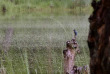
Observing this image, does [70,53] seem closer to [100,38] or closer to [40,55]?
[100,38]

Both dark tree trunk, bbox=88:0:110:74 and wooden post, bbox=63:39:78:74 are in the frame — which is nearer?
dark tree trunk, bbox=88:0:110:74

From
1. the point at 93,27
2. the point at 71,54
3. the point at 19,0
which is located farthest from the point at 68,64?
the point at 19,0

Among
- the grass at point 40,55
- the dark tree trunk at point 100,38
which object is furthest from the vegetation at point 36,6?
A: the dark tree trunk at point 100,38

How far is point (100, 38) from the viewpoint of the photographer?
938 millimetres

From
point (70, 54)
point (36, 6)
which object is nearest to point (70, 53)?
point (70, 54)

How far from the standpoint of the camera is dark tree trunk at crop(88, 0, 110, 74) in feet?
2.91

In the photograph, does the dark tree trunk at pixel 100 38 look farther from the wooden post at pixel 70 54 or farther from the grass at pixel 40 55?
the grass at pixel 40 55

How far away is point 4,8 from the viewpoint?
85.4ft

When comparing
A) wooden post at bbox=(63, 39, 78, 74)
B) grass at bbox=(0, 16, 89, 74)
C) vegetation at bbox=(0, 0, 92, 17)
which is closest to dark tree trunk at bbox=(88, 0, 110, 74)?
wooden post at bbox=(63, 39, 78, 74)

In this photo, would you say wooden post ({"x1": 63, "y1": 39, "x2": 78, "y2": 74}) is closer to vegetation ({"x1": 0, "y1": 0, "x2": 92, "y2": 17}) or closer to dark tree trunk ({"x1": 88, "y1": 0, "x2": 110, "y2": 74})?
dark tree trunk ({"x1": 88, "y1": 0, "x2": 110, "y2": 74})

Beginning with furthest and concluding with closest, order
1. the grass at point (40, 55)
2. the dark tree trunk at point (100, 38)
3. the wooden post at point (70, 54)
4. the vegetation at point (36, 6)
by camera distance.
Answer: the vegetation at point (36, 6) → the grass at point (40, 55) → the wooden post at point (70, 54) → the dark tree trunk at point (100, 38)

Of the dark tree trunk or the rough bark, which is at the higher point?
the dark tree trunk

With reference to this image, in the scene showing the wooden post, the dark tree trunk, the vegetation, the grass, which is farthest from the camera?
the vegetation

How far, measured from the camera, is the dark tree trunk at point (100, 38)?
886 millimetres
